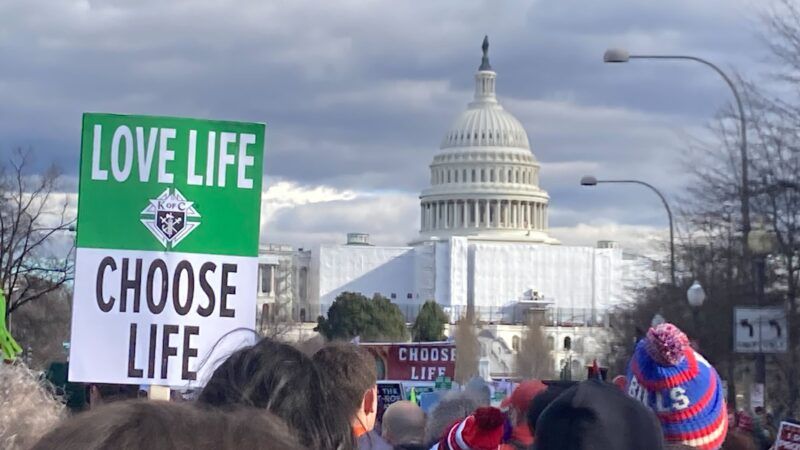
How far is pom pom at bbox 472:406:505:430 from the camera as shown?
5121 millimetres

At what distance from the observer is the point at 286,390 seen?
3.55 meters

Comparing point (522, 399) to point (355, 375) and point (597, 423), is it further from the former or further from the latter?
point (597, 423)

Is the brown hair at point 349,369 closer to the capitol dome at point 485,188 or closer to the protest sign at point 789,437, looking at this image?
the protest sign at point 789,437

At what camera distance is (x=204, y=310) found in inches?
290

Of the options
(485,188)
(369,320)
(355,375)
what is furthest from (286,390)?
(485,188)

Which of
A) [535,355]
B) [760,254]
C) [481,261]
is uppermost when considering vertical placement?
[481,261]

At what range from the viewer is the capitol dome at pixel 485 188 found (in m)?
160

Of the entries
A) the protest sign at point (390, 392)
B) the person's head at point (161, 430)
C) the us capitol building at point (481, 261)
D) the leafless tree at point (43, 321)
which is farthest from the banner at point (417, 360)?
the us capitol building at point (481, 261)

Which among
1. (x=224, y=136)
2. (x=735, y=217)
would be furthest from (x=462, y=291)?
(x=224, y=136)

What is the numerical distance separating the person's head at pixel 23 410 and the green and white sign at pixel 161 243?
3303 millimetres

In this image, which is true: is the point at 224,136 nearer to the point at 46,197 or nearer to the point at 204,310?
the point at 204,310

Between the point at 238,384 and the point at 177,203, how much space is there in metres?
4.14

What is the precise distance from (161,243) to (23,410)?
407cm

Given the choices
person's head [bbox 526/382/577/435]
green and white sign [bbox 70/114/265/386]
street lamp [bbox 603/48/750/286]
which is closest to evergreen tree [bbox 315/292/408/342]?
street lamp [bbox 603/48/750/286]
